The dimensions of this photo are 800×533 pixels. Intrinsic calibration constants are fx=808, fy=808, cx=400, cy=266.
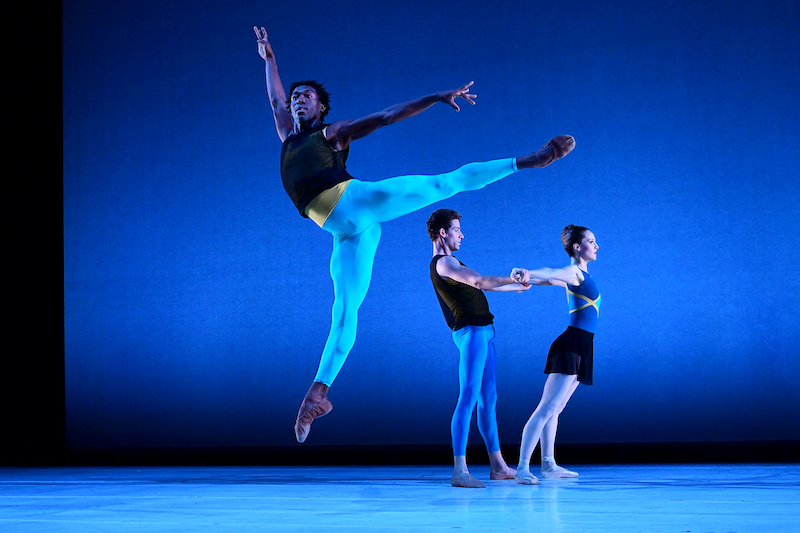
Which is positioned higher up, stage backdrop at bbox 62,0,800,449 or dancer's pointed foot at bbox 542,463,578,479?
stage backdrop at bbox 62,0,800,449

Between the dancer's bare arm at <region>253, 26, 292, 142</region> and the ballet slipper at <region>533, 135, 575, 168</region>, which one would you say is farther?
the dancer's bare arm at <region>253, 26, 292, 142</region>

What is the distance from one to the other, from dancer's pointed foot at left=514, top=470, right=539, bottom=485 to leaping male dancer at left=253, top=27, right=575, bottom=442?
102 centimetres

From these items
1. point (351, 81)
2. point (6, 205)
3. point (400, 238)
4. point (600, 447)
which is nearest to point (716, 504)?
point (600, 447)

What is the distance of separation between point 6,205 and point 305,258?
249cm

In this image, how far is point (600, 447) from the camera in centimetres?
503

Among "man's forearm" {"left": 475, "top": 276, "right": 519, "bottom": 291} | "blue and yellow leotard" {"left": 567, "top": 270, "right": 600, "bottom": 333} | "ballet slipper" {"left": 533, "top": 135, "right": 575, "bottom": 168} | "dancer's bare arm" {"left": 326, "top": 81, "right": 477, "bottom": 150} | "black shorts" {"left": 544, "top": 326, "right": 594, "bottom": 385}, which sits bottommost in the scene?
"black shorts" {"left": 544, "top": 326, "right": 594, "bottom": 385}

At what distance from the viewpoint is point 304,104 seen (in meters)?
3.42

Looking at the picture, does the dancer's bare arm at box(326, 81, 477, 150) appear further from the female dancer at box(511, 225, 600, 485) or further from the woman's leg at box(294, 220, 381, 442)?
the female dancer at box(511, 225, 600, 485)

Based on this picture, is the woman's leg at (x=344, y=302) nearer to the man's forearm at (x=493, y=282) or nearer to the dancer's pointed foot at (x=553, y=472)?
the man's forearm at (x=493, y=282)

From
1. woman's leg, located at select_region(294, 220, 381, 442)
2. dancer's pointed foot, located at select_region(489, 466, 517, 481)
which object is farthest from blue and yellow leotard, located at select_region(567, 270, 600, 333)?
woman's leg, located at select_region(294, 220, 381, 442)

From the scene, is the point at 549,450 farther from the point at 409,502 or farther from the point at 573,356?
the point at 409,502

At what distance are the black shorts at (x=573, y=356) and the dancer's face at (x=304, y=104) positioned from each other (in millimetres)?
1592

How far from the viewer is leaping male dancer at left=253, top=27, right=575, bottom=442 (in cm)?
313

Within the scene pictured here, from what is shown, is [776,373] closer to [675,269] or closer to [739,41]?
[675,269]
